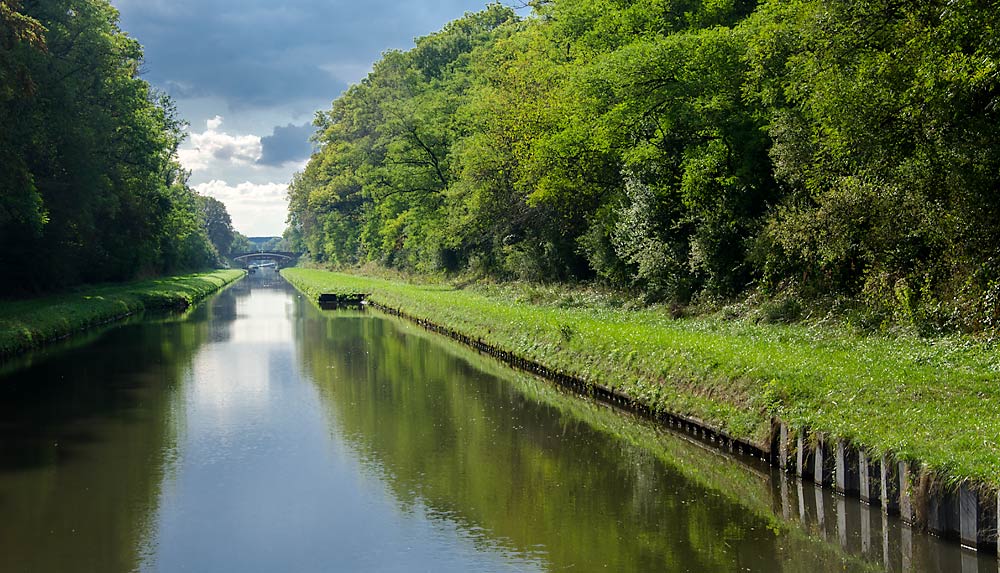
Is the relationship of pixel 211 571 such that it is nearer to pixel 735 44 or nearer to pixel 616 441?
pixel 616 441

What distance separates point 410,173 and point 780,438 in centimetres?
4376

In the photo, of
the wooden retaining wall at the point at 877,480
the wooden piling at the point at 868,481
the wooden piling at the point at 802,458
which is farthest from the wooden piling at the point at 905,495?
the wooden piling at the point at 802,458

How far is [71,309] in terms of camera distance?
113 feet

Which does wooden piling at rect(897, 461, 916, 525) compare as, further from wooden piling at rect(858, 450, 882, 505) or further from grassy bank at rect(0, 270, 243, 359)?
grassy bank at rect(0, 270, 243, 359)

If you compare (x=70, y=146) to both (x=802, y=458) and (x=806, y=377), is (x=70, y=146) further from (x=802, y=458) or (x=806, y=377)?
(x=802, y=458)

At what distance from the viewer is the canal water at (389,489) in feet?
29.8

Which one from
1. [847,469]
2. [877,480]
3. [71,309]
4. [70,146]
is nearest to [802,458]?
[847,469]

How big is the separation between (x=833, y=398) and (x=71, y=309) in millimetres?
32187

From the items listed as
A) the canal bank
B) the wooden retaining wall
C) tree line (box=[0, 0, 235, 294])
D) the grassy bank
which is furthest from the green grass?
tree line (box=[0, 0, 235, 294])

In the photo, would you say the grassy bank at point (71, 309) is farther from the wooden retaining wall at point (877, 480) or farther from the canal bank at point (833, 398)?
the wooden retaining wall at point (877, 480)

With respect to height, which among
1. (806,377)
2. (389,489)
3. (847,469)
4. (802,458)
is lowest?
(389,489)

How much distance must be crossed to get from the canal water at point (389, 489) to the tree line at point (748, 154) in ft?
22.0

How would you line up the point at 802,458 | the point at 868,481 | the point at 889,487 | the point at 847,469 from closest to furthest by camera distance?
the point at 889,487, the point at 868,481, the point at 847,469, the point at 802,458

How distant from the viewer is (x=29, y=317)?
29.4 metres
